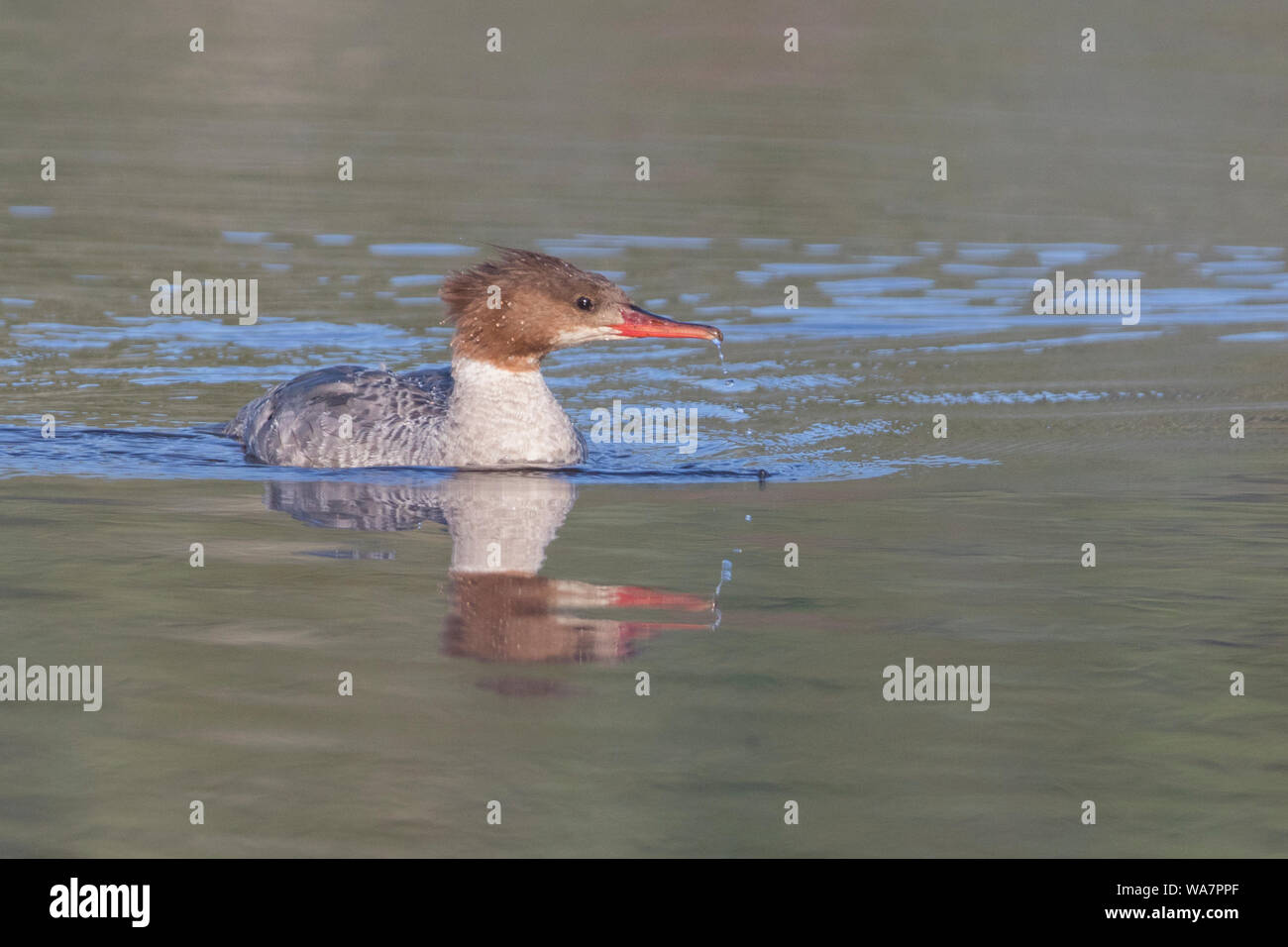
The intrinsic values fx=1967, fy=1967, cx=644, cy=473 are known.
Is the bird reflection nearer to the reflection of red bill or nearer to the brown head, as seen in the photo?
the reflection of red bill

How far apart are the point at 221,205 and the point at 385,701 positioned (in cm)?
1310

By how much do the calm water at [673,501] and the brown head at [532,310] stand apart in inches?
30.4

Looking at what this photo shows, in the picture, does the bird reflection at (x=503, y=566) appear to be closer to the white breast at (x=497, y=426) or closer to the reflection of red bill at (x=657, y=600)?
the reflection of red bill at (x=657, y=600)

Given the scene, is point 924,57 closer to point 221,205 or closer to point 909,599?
point 221,205

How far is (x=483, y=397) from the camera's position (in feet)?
35.6


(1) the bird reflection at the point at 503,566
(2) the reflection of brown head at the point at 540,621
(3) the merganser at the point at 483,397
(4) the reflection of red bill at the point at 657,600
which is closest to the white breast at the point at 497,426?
(3) the merganser at the point at 483,397

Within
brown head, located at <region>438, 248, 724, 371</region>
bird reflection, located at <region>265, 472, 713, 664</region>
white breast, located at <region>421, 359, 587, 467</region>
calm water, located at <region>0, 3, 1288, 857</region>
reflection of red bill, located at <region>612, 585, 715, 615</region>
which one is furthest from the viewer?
white breast, located at <region>421, 359, 587, 467</region>

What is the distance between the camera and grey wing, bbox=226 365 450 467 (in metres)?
10.9

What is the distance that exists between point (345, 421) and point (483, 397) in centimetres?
80

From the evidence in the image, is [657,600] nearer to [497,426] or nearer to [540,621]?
[540,621]

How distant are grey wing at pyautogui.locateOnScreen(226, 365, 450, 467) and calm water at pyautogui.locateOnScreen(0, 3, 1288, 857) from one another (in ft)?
0.53

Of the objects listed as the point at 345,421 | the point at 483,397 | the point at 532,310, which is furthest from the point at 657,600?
the point at 345,421

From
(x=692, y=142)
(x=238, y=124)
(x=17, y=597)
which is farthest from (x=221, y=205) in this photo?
(x=17, y=597)

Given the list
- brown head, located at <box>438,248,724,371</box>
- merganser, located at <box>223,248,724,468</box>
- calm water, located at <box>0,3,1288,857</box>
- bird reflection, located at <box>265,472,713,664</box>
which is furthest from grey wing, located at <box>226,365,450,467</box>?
brown head, located at <box>438,248,724,371</box>
